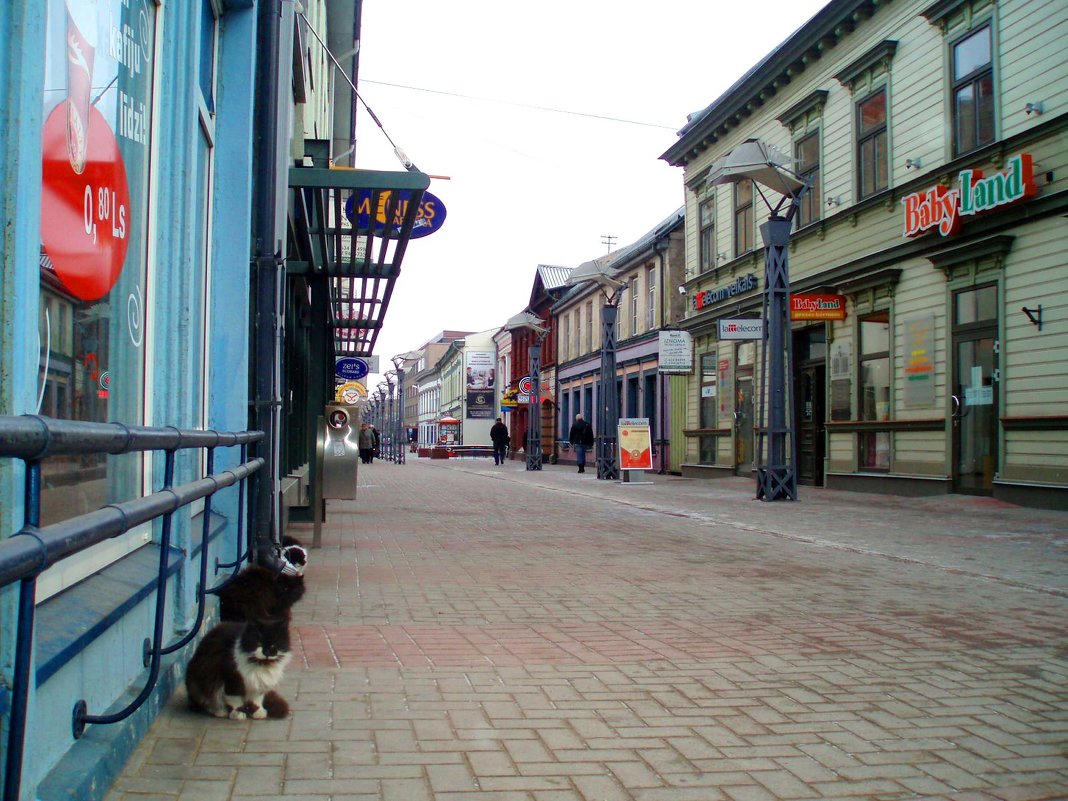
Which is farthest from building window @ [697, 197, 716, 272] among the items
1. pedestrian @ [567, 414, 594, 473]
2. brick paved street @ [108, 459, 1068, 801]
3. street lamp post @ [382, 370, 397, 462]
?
street lamp post @ [382, 370, 397, 462]

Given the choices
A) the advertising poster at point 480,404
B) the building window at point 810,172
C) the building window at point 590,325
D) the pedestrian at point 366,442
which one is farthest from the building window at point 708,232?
the advertising poster at point 480,404

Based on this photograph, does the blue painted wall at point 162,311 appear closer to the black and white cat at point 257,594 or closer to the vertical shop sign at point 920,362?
the black and white cat at point 257,594

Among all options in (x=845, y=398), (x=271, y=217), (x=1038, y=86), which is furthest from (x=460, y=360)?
(x=271, y=217)

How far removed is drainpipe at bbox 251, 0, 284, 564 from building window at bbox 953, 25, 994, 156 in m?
12.0

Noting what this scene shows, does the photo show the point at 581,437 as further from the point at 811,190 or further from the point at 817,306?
the point at 817,306

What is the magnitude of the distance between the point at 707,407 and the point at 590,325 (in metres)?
17.0

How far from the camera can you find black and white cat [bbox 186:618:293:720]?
385cm

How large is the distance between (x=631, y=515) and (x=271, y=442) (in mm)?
8703

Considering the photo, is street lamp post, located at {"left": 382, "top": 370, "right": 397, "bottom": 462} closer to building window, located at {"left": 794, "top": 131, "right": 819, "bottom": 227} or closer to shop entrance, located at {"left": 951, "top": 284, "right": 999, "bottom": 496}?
building window, located at {"left": 794, "top": 131, "right": 819, "bottom": 227}

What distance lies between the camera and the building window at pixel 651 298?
33706mm

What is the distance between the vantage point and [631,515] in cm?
1474

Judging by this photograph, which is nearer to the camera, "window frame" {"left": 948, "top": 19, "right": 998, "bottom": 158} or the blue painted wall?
the blue painted wall

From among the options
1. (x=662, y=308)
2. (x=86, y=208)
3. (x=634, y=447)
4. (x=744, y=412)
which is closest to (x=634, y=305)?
(x=662, y=308)

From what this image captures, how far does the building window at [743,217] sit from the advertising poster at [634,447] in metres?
5.03
